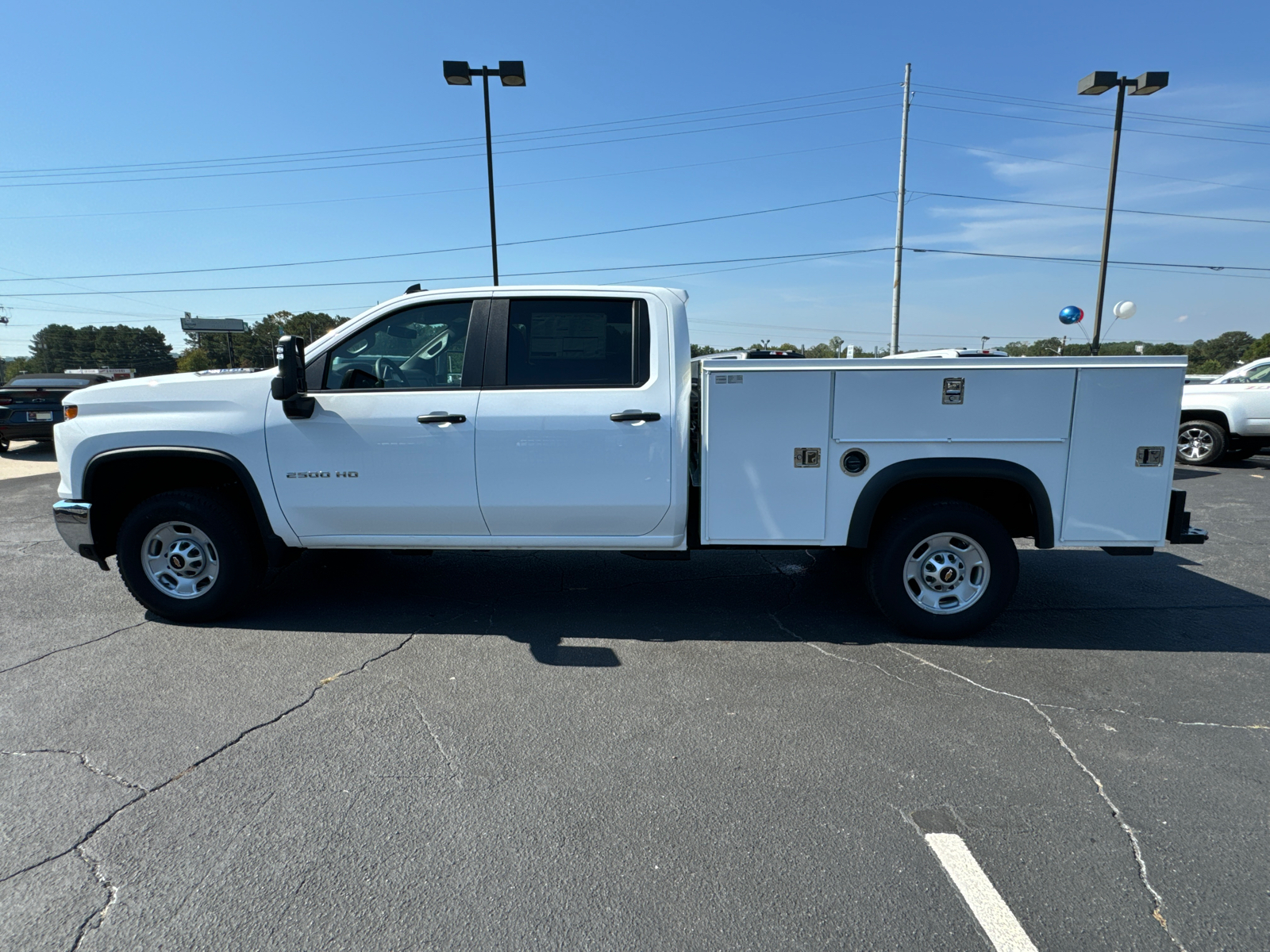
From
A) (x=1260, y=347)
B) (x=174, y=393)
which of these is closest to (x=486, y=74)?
(x=174, y=393)

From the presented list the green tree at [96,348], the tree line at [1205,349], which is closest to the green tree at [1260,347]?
the tree line at [1205,349]

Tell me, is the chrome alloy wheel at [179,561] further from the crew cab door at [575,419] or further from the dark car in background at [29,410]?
the dark car in background at [29,410]

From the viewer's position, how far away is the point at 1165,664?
3.94 metres

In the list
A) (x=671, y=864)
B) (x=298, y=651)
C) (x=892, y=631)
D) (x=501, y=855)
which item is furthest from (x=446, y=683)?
(x=892, y=631)

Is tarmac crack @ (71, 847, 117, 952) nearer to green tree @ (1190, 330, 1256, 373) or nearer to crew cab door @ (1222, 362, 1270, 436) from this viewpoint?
crew cab door @ (1222, 362, 1270, 436)

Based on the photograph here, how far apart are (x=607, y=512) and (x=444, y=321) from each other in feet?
5.05

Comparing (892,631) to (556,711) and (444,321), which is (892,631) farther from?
(444,321)

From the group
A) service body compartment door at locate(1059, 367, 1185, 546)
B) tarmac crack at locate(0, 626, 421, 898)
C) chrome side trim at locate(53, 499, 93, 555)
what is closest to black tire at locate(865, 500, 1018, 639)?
service body compartment door at locate(1059, 367, 1185, 546)

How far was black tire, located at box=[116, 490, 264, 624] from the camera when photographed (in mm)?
4340

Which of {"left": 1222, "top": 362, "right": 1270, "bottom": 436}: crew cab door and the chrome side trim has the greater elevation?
{"left": 1222, "top": 362, "right": 1270, "bottom": 436}: crew cab door

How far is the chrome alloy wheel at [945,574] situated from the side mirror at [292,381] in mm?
3611

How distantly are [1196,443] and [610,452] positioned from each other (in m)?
11.3

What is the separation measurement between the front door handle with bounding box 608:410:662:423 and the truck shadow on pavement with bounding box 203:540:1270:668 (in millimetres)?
1315

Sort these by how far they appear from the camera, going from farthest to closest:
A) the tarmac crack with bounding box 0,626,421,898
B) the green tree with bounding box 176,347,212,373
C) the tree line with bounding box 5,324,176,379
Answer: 1. the tree line with bounding box 5,324,176,379
2. the green tree with bounding box 176,347,212,373
3. the tarmac crack with bounding box 0,626,421,898
